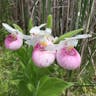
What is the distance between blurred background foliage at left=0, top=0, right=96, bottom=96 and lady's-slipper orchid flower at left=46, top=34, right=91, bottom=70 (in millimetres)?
596

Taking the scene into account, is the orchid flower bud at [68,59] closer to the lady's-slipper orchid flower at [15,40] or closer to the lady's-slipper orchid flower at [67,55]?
the lady's-slipper orchid flower at [67,55]

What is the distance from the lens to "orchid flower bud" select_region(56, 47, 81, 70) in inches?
55.9

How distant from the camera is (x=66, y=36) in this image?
153 centimetres

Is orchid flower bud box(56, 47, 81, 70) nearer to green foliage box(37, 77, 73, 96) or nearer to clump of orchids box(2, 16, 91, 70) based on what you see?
clump of orchids box(2, 16, 91, 70)

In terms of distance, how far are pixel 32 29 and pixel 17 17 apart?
1285 millimetres

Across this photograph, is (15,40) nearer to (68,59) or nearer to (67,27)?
(68,59)

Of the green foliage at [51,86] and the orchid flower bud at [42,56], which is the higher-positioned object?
the orchid flower bud at [42,56]

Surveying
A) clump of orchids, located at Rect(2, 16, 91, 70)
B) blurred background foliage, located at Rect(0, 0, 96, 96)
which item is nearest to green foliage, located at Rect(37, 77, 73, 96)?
clump of orchids, located at Rect(2, 16, 91, 70)

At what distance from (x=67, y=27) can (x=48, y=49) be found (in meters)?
0.89

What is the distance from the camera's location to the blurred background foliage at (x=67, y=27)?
218 cm

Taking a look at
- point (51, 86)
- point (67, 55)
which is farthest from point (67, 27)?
point (67, 55)

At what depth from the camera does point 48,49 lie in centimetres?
144

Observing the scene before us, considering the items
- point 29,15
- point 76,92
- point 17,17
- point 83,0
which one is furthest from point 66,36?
point 17,17

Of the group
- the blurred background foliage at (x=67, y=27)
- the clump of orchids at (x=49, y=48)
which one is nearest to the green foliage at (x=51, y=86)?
the clump of orchids at (x=49, y=48)
